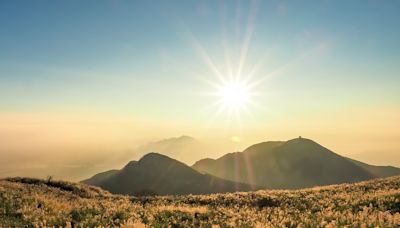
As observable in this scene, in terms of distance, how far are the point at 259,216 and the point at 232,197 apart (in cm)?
1494

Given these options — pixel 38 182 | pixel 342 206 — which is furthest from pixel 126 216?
pixel 38 182

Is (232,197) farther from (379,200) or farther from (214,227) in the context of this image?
(214,227)

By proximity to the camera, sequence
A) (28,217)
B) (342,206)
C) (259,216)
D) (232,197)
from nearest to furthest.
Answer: (28,217) < (259,216) < (342,206) < (232,197)

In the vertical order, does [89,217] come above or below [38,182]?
below

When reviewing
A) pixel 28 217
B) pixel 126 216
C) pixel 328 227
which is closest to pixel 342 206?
pixel 328 227

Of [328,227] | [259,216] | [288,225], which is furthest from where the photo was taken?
[259,216]

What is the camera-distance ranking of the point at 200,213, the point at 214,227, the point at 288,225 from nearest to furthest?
the point at 214,227 < the point at 288,225 < the point at 200,213

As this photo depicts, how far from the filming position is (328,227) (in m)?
12.1

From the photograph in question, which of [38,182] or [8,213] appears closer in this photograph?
[8,213]

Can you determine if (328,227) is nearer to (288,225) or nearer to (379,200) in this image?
(288,225)

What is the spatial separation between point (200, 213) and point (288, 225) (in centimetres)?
503

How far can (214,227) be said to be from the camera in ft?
42.3

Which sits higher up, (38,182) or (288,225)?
(38,182)

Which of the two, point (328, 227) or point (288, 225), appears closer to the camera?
point (328, 227)
